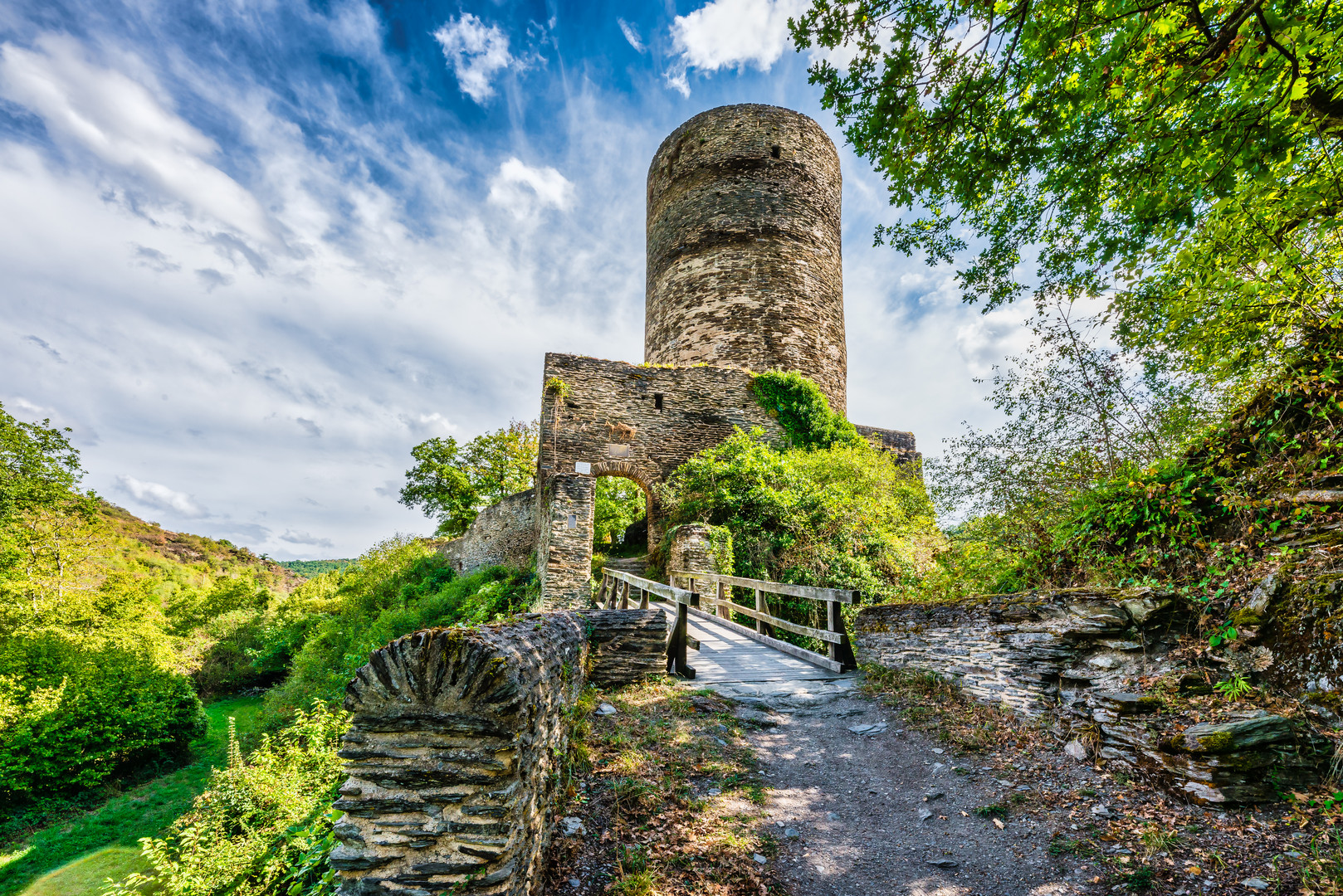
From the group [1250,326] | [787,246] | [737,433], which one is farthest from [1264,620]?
[787,246]

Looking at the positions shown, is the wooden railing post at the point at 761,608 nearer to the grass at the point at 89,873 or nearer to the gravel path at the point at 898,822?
the gravel path at the point at 898,822

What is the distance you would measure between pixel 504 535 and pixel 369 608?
8.37 metres

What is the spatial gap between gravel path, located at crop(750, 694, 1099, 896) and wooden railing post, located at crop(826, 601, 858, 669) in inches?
58.6

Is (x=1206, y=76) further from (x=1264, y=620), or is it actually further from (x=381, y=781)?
(x=381, y=781)

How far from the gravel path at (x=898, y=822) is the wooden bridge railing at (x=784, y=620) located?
60.0 inches

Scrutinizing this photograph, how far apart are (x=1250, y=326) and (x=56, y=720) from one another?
23.2 m

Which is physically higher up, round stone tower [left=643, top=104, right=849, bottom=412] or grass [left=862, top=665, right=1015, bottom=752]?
round stone tower [left=643, top=104, right=849, bottom=412]

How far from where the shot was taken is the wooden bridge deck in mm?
5676

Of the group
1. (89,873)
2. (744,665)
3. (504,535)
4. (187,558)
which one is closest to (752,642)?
(744,665)

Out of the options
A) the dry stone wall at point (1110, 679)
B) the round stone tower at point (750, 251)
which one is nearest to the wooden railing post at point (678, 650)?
the dry stone wall at point (1110, 679)

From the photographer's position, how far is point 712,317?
16250 millimetres

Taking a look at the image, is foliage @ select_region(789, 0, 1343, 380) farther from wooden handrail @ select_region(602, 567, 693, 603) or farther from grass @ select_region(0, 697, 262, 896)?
grass @ select_region(0, 697, 262, 896)

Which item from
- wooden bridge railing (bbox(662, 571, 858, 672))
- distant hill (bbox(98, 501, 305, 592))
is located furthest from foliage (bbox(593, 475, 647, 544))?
distant hill (bbox(98, 501, 305, 592))

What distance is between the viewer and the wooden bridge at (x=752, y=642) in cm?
576
